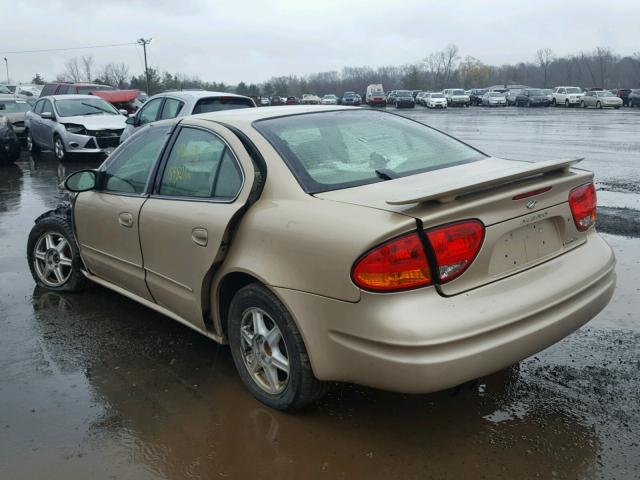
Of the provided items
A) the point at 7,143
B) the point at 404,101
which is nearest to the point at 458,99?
the point at 404,101

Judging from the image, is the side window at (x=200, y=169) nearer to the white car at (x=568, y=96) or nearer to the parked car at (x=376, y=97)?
the white car at (x=568, y=96)

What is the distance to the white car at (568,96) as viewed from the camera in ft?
150

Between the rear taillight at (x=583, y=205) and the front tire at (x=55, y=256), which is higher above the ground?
the rear taillight at (x=583, y=205)

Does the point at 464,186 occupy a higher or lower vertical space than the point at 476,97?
lower

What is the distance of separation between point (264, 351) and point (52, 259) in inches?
112

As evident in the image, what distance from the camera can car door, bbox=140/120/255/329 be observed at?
344cm

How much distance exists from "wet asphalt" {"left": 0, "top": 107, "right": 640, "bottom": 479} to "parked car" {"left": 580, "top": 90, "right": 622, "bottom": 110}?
4212 centimetres

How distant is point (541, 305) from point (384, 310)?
0.79 meters

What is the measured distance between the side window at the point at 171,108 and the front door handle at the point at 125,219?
7579 mm

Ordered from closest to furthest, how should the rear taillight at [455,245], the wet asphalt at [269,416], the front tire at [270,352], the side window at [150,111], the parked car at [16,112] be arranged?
the rear taillight at [455,245]
the wet asphalt at [269,416]
the front tire at [270,352]
the side window at [150,111]
the parked car at [16,112]

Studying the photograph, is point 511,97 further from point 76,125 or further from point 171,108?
point 171,108

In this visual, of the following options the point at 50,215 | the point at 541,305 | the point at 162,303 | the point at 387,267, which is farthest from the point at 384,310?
the point at 50,215

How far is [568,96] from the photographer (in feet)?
152

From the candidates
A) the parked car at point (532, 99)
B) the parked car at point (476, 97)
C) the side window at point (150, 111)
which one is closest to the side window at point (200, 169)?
the side window at point (150, 111)
